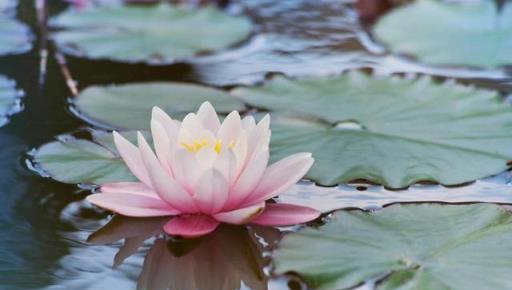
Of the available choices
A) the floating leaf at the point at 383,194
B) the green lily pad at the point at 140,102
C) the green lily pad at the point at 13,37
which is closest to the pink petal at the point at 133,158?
the floating leaf at the point at 383,194

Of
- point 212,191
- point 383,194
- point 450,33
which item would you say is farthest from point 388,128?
point 450,33

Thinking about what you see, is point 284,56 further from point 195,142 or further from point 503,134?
point 195,142

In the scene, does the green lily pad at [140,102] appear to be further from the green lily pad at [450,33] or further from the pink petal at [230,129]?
the green lily pad at [450,33]

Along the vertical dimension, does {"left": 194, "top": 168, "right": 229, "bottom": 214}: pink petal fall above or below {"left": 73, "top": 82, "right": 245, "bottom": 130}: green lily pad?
above

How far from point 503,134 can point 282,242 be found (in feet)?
1.81

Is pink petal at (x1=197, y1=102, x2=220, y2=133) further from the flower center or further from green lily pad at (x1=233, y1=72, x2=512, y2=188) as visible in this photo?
green lily pad at (x1=233, y1=72, x2=512, y2=188)

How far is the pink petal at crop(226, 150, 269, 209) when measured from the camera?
3.84 ft

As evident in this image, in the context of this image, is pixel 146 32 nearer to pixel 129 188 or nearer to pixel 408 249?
pixel 129 188

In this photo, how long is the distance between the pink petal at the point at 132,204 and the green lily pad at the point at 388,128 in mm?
269

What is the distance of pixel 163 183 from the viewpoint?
116 cm

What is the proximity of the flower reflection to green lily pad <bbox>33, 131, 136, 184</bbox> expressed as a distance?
13 centimetres

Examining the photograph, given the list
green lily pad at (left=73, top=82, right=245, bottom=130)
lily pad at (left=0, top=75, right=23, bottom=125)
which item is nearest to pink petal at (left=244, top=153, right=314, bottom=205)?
green lily pad at (left=73, top=82, right=245, bottom=130)

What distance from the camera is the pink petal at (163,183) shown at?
115cm

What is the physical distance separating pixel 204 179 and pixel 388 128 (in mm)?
504
